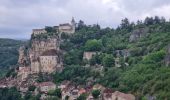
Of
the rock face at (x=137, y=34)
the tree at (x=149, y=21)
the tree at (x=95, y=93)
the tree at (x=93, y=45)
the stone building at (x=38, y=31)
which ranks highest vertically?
the tree at (x=149, y=21)

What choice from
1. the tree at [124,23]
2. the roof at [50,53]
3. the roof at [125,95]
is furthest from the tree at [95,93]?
the tree at [124,23]

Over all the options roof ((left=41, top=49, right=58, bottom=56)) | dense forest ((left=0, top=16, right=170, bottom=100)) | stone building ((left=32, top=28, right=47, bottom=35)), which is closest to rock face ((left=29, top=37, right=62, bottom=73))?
roof ((left=41, top=49, right=58, bottom=56))

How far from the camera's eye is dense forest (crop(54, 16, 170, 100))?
69163mm

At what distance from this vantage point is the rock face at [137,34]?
99.5 m

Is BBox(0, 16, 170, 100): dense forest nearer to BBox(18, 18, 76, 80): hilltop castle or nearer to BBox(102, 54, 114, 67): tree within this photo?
BBox(102, 54, 114, 67): tree

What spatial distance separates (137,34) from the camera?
100 m

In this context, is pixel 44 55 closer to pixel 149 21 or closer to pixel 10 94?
pixel 10 94

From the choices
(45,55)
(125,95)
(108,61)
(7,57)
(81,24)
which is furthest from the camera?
(7,57)

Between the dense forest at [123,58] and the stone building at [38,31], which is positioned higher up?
the stone building at [38,31]

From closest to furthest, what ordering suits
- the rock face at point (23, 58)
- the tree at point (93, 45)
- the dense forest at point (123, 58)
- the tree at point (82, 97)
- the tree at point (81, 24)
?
the dense forest at point (123, 58), the tree at point (82, 97), the tree at point (93, 45), the rock face at point (23, 58), the tree at point (81, 24)

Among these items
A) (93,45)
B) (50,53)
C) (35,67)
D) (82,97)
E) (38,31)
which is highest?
(38,31)

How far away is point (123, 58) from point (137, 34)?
39.8 feet

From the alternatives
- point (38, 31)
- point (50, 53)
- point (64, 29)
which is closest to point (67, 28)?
point (64, 29)

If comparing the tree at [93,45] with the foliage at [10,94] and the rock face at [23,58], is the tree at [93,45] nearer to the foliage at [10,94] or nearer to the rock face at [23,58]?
the rock face at [23,58]
